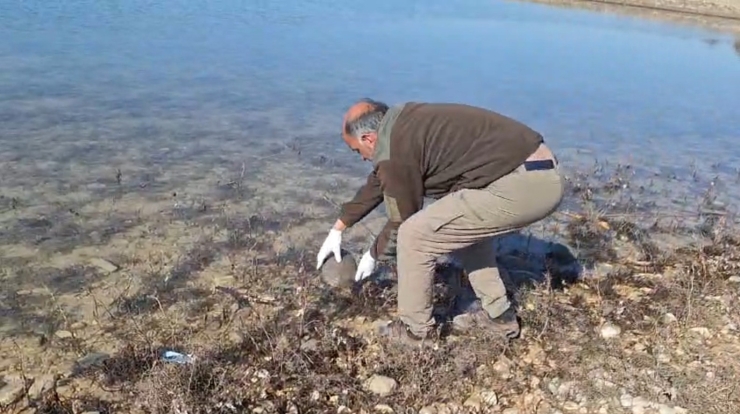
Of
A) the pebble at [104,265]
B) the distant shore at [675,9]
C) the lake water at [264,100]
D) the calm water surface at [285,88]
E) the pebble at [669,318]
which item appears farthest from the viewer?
the distant shore at [675,9]

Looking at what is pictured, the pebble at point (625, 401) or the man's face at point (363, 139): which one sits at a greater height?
the man's face at point (363, 139)

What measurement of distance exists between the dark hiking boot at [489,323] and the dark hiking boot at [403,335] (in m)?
0.36

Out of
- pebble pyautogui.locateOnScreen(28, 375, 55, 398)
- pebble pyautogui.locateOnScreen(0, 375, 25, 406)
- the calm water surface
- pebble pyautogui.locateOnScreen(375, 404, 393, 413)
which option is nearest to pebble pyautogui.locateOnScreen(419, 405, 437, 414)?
pebble pyautogui.locateOnScreen(375, 404, 393, 413)

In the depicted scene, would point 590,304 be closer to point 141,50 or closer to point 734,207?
point 734,207

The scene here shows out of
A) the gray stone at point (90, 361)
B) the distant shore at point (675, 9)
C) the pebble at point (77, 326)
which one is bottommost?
the distant shore at point (675, 9)

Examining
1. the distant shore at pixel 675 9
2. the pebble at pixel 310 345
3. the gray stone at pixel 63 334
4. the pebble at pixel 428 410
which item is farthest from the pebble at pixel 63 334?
the distant shore at pixel 675 9

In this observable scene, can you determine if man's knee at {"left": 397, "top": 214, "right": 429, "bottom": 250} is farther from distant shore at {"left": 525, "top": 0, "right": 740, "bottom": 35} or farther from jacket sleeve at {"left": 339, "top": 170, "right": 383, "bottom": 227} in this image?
distant shore at {"left": 525, "top": 0, "right": 740, "bottom": 35}

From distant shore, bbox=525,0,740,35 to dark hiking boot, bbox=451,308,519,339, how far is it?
28303 millimetres

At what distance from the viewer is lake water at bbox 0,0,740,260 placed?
7.75 metres

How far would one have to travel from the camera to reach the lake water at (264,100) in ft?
25.4

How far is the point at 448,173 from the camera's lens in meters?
4.47

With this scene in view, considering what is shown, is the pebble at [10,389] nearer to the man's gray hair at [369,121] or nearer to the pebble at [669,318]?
the man's gray hair at [369,121]

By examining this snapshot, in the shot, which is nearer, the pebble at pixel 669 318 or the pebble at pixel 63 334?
the pebble at pixel 63 334

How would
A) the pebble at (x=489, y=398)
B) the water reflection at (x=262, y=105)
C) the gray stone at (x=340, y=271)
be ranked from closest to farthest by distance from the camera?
the pebble at (x=489, y=398) < the gray stone at (x=340, y=271) < the water reflection at (x=262, y=105)
